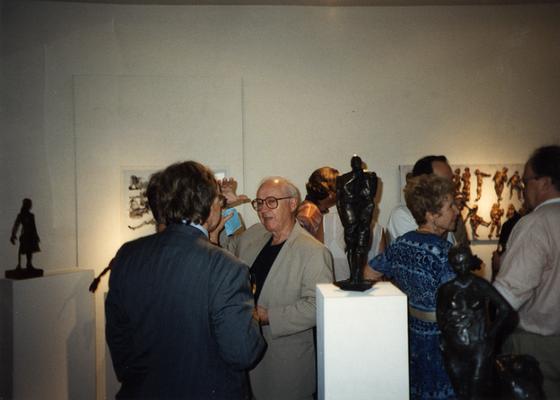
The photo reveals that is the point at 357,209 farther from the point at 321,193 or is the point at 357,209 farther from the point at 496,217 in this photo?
the point at 496,217

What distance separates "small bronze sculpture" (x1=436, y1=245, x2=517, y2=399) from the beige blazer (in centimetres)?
76

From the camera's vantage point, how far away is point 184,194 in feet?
5.30

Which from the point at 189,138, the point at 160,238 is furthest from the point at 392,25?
the point at 160,238

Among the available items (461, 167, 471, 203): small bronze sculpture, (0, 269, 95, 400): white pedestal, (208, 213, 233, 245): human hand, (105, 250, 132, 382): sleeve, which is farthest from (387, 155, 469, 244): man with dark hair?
(0, 269, 95, 400): white pedestal

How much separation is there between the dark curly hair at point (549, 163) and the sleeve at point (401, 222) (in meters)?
0.83

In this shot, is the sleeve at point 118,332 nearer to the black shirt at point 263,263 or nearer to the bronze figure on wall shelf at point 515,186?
the black shirt at point 263,263

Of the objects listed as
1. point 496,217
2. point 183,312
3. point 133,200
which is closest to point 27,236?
point 133,200

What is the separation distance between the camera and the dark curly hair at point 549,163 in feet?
7.59

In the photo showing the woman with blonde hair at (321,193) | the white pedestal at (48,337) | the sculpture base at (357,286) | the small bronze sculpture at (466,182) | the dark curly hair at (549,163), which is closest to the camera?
the sculpture base at (357,286)

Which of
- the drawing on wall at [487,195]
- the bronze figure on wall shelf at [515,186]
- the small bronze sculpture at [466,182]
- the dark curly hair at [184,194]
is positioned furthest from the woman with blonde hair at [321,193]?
the bronze figure on wall shelf at [515,186]

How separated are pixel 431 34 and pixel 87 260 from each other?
4.59 m

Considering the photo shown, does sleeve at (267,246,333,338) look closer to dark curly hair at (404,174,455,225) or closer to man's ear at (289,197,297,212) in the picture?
man's ear at (289,197,297,212)

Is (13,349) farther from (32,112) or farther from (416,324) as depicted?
(416,324)

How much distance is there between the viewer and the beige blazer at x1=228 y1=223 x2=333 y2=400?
6.89ft
